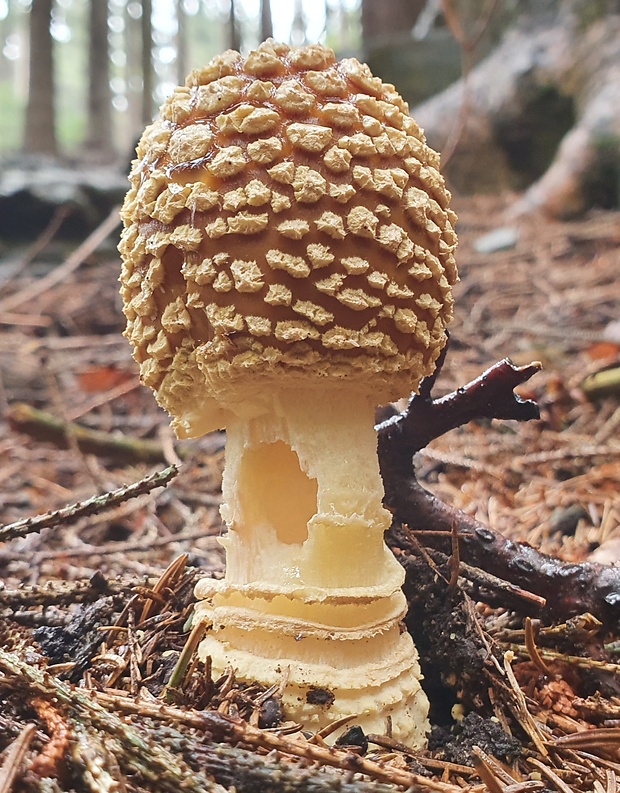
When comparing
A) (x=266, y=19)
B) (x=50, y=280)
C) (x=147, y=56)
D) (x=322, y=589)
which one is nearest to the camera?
(x=322, y=589)

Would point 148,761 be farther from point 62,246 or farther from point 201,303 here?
point 62,246

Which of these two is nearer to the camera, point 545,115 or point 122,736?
point 122,736

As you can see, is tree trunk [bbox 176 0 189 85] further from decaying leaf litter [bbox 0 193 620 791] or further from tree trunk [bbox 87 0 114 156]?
decaying leaf litter [bbox 0 193 620 791]

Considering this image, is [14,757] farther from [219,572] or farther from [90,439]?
[90,439]

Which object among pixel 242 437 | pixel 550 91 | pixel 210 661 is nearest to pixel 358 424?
pixel 242 437

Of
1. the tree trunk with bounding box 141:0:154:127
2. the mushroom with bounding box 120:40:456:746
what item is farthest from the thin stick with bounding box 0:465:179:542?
the tree trunk with bounding box 141:0:154:127

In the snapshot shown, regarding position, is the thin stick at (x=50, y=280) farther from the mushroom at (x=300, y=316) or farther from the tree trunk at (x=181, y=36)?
the tree trunk at (x=181, y=36)

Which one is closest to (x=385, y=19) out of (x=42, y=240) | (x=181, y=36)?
(x=42, y=240)
